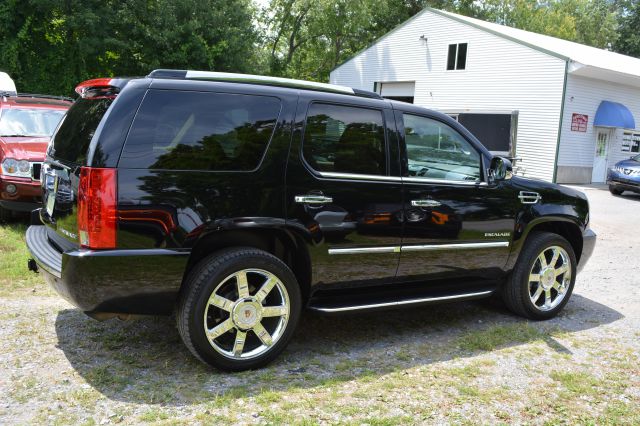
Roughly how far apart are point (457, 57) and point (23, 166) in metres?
21.1

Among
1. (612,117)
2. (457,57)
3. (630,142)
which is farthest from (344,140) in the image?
(630,142)

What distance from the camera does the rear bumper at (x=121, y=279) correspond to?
10.9 feet

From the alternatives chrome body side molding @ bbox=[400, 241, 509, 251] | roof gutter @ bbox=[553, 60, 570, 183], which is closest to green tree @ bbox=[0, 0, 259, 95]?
roof gutter @ bbox=[553, 60, 570, 183]

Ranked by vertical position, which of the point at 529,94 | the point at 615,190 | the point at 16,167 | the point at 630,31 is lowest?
the point at 615,190

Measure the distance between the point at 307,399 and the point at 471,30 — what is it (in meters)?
23.5

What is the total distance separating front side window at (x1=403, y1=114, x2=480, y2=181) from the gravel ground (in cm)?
135

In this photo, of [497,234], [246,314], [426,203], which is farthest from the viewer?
[497,234]

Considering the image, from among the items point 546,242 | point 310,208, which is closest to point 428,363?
point 310,208

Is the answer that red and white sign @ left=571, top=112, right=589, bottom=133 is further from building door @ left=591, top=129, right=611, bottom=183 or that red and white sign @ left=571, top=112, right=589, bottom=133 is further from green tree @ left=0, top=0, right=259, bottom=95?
green tree @ left=0, top=0, right=259, bottom=95

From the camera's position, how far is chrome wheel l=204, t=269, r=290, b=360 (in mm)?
3668

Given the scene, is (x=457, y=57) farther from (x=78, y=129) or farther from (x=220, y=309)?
(x=220, y=309)

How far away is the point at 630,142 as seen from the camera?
2428 centimetres

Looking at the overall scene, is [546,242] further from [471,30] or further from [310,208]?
[471,30]

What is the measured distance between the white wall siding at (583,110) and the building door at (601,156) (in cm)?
27
